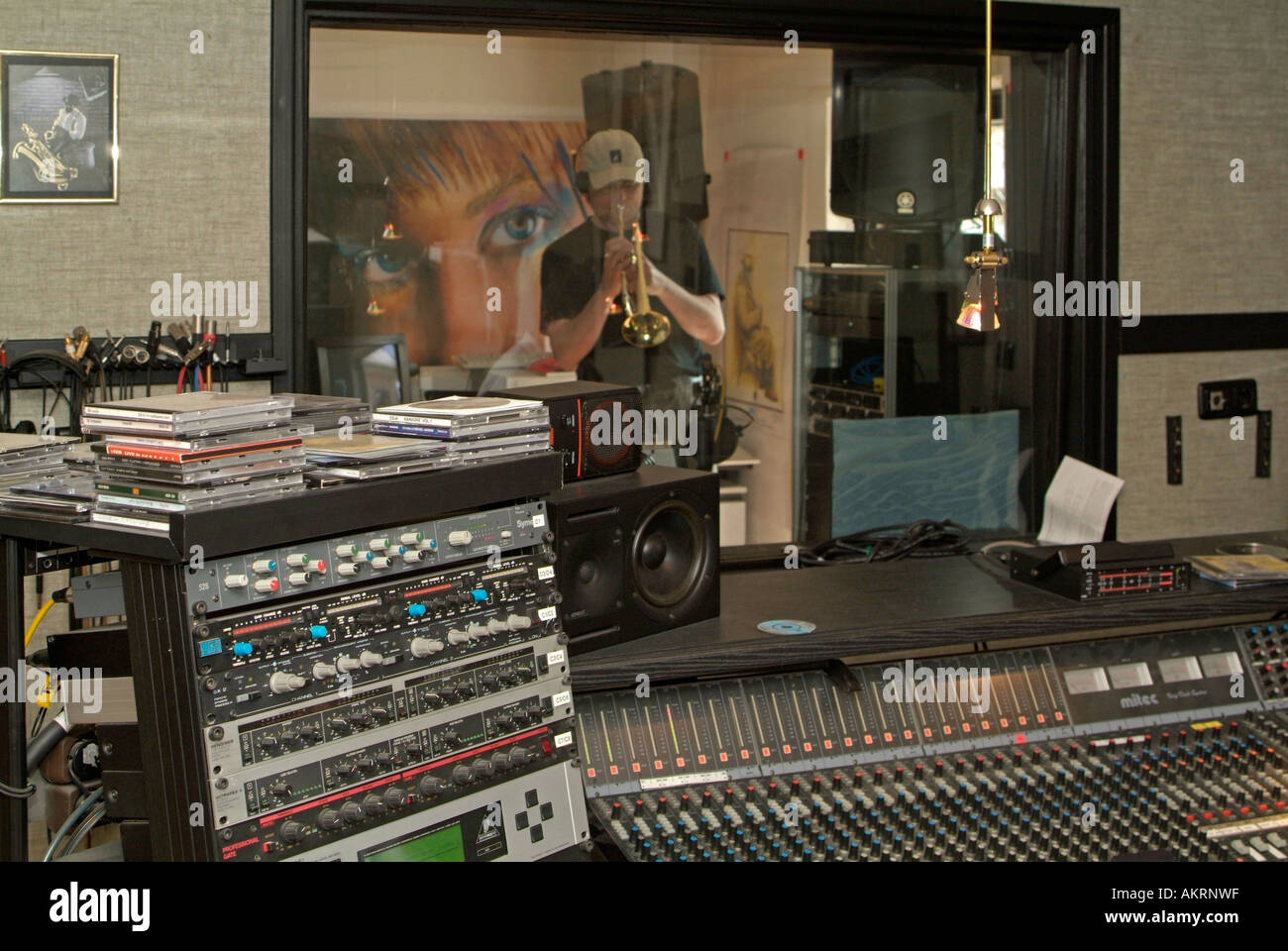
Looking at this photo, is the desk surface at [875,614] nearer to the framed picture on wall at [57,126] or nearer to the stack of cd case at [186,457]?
the stack of cd case at [186,457]

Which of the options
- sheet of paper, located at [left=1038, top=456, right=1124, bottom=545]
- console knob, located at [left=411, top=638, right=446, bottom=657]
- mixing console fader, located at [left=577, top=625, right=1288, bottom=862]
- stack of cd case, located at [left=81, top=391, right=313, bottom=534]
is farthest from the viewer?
sheet of paper, located at [left=1038, top=456, right=1124, bottom=545]

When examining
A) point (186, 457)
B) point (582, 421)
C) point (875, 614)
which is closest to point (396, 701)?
point (186, 457)

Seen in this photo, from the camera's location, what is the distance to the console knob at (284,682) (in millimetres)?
1738

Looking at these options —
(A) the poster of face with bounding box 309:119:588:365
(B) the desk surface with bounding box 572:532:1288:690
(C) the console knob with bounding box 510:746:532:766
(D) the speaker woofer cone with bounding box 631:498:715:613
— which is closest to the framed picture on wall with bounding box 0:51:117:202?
(A) the poster of face with bounding box 309:119:588:365

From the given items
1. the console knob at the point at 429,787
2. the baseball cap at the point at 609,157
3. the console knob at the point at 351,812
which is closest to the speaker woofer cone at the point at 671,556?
the console knob at the point at 429,787

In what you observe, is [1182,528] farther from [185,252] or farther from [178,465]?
[178,465]

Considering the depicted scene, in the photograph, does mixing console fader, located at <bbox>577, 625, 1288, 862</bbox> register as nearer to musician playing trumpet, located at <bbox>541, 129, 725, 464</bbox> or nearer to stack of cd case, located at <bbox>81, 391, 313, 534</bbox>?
stack of cd case, located at <bbox>81, 391, 313, 534</bbox>

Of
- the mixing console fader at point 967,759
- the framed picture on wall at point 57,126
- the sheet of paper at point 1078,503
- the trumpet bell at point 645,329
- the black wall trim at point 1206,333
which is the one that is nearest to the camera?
the mixing console fader at point 967,759

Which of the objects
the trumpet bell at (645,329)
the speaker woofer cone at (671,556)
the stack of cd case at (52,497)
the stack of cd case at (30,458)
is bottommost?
the speaker woofer cone at (671,556)

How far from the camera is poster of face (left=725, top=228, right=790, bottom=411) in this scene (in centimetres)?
365

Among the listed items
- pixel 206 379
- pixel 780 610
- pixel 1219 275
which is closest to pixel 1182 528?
pixel 1219 275

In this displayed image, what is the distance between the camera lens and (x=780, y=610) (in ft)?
8.82

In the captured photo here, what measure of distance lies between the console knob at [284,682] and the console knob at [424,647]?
7.0 inches

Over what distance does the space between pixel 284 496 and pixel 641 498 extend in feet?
2.64
